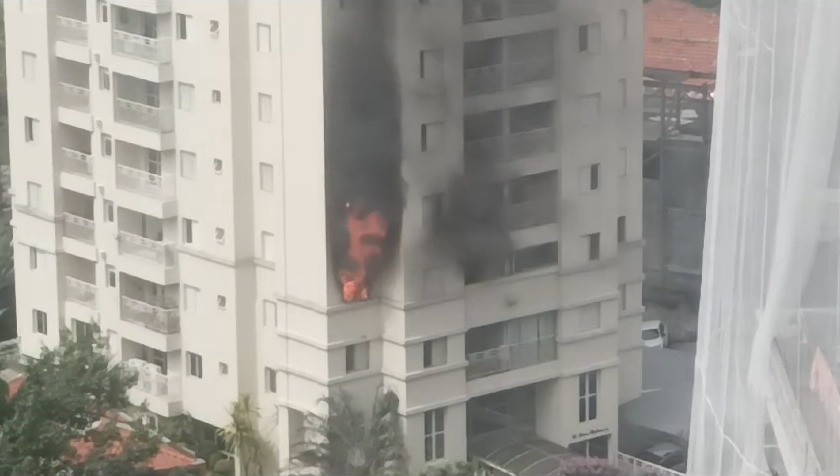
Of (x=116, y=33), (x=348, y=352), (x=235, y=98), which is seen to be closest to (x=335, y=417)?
(x=348, y=352)

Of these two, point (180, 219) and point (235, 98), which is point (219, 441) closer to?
point (180, 219)

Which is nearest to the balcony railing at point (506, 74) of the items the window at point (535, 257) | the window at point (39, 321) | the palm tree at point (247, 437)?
the window at point (535, 257)

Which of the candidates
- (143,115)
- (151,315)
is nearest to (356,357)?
(151,315)

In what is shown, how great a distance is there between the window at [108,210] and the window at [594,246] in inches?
38.9

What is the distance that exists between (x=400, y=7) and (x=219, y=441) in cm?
98

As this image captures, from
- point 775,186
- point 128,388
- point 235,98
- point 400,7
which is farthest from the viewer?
point 128,388

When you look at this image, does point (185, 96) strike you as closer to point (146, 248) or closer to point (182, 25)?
point (182, 25)

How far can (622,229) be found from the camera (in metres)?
3.29

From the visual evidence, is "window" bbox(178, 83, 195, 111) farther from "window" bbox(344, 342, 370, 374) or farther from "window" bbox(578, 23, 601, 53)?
"window" bbox(578, 23, 601, 53)

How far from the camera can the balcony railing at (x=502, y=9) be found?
10.2ft

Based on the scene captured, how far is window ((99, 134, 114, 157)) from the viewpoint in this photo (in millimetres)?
3543

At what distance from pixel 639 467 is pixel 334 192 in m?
0.77

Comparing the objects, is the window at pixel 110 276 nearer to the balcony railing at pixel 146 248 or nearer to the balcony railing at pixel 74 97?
the balcony railing at pixel 146 248

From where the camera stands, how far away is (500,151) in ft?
10.4
